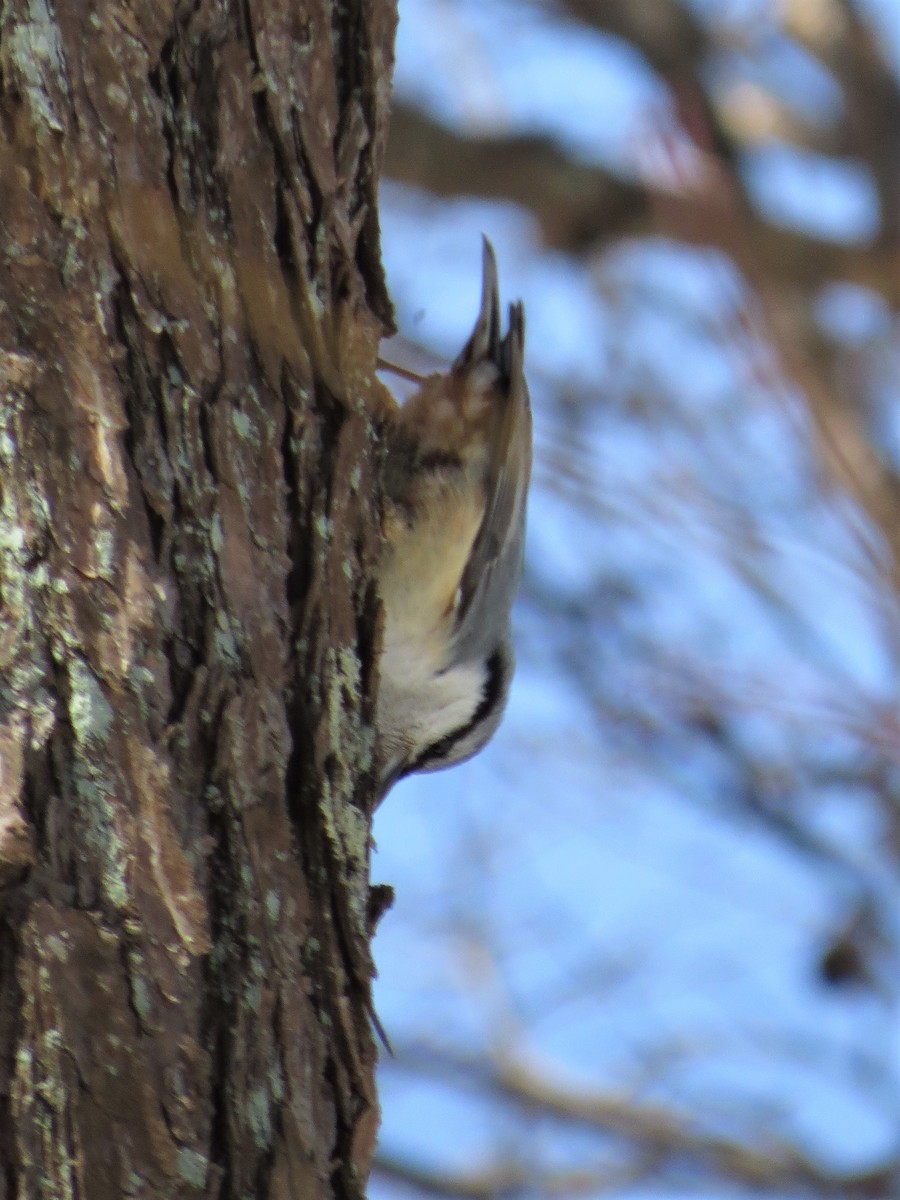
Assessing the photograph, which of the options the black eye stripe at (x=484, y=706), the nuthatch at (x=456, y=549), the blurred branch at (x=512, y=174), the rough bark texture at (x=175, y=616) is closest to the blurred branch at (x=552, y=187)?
the blurred branch at (x=512, y=174)

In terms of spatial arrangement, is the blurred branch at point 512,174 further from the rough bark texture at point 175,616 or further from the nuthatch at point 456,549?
the rough bark texture at point 175,616

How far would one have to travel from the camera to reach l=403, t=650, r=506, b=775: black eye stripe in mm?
2586

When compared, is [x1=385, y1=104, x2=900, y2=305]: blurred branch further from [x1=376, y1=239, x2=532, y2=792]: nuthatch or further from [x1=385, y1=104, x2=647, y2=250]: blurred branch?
[x1=376, y1=239, x2=532, y2=792]: nuthatch

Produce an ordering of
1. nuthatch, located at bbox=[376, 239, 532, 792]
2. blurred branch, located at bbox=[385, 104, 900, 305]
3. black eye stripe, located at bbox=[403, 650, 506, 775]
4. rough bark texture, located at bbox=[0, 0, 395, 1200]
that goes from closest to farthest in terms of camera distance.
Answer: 1. rough bark texture, located at bbox=[0, 0, 395, 1200]
2. nuthatch, located at bbox=[376, 239, 532, 792]
3. black eye stripe, located at bbox=[403, 650, 506, 775]
4. blurred branch, located at bbox=[385, 104, 900, 305]

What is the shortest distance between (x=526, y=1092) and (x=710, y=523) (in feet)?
13.6

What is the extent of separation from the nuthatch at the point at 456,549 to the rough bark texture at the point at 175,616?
0.69m

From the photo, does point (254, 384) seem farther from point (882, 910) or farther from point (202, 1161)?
point (882, 910)

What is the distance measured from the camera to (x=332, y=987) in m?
1.66

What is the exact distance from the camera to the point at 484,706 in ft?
8.57

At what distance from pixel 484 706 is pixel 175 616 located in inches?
44.1

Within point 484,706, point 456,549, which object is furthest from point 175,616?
point 484,706

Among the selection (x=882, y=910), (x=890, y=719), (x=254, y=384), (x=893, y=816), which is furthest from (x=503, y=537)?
(x=882, y=910)

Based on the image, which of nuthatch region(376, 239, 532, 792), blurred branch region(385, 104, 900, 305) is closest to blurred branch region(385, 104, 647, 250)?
blurred branch region(385, 104, 900, 305)

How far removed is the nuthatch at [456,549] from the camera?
2439mm
